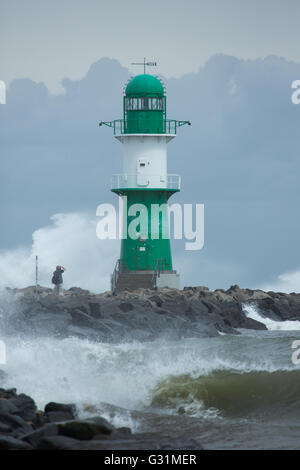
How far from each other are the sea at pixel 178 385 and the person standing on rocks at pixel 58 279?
5.89m

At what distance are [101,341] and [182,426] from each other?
6.03 meters

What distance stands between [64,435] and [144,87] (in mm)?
15323

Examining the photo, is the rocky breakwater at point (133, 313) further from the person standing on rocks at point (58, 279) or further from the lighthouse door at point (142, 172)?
the lighthouse door at point (142, 172)

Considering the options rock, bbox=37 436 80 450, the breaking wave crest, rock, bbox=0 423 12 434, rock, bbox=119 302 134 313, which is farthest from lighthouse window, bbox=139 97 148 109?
rock, bbox=37 436 80 450

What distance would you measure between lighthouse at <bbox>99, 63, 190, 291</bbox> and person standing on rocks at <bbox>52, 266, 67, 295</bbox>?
6.41 ft

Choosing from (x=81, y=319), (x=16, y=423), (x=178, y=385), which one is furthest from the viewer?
(x=81, y=319)

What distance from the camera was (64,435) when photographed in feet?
27.1

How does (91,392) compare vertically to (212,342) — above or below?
below

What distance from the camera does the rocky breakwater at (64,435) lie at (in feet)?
26.0

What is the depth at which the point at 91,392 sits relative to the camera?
Answer: 11266 mm

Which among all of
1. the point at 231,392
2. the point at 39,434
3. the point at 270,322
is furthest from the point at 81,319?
the point at 39,434

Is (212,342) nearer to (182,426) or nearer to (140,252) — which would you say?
(182,426)

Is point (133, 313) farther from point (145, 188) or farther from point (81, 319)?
point (145, 188)
